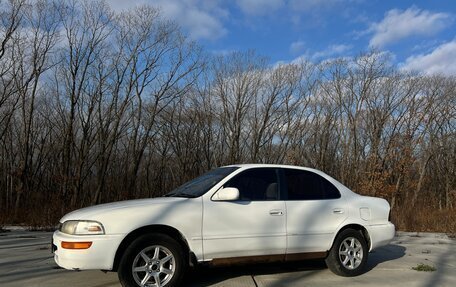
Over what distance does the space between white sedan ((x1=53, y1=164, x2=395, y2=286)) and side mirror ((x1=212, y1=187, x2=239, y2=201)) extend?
0.04 ft

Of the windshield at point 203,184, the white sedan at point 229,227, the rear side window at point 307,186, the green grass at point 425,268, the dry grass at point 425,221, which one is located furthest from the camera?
the dry grass at point 425,221

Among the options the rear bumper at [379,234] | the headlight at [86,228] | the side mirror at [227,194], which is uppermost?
the side mirror at [227,194]

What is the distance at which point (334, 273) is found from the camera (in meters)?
6.13

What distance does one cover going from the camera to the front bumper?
465 centimetres

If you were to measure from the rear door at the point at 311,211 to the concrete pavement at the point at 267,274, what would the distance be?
0.54m

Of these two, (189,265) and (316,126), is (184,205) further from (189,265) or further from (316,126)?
(316,126)

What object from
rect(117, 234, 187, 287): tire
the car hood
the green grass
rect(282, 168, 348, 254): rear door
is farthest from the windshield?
the green grass

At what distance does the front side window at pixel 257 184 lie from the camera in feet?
18.5

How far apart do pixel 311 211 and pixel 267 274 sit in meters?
1.16

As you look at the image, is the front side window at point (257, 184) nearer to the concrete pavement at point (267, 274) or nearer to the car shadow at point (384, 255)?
the concrete pavement at point (267, 274)

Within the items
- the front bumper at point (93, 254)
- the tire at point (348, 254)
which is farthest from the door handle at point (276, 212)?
the front bumper at point (93, 254)

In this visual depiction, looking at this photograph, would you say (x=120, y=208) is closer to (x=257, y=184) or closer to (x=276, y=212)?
(x=257, y=184)

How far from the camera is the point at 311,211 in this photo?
5875mm

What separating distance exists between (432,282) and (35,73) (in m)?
22.4
